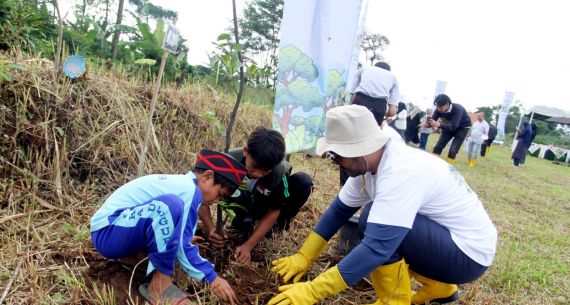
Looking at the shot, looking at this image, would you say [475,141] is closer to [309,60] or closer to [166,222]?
[309,60]

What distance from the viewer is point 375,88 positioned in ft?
13.4

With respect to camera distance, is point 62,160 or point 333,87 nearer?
point 62,160

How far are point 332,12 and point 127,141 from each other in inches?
82.7

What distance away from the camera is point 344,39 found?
11.9ft

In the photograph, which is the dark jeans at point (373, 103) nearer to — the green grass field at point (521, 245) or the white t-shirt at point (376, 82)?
the white t-shirt at point (376, 82)

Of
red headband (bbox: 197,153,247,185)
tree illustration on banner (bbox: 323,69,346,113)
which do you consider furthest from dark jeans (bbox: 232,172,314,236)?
tree illustration on banner (bbox: 323,69,346,113)

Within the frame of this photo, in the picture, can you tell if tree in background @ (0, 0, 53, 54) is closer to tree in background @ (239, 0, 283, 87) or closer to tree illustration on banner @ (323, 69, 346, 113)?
tree illustration on banner @ (323, 69, 346, 113)

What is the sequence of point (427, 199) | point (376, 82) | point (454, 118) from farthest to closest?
point (454, 118) < point (376, 82) < point (427, 199)

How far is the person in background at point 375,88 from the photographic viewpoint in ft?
13.4

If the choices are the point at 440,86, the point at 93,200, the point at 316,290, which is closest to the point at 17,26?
the point at 93,200

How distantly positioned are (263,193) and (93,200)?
1.10 m

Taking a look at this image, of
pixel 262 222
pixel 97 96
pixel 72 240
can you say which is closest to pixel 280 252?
pixel 262 222

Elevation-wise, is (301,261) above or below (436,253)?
below

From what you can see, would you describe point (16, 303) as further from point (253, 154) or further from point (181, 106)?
point (181, 106)
